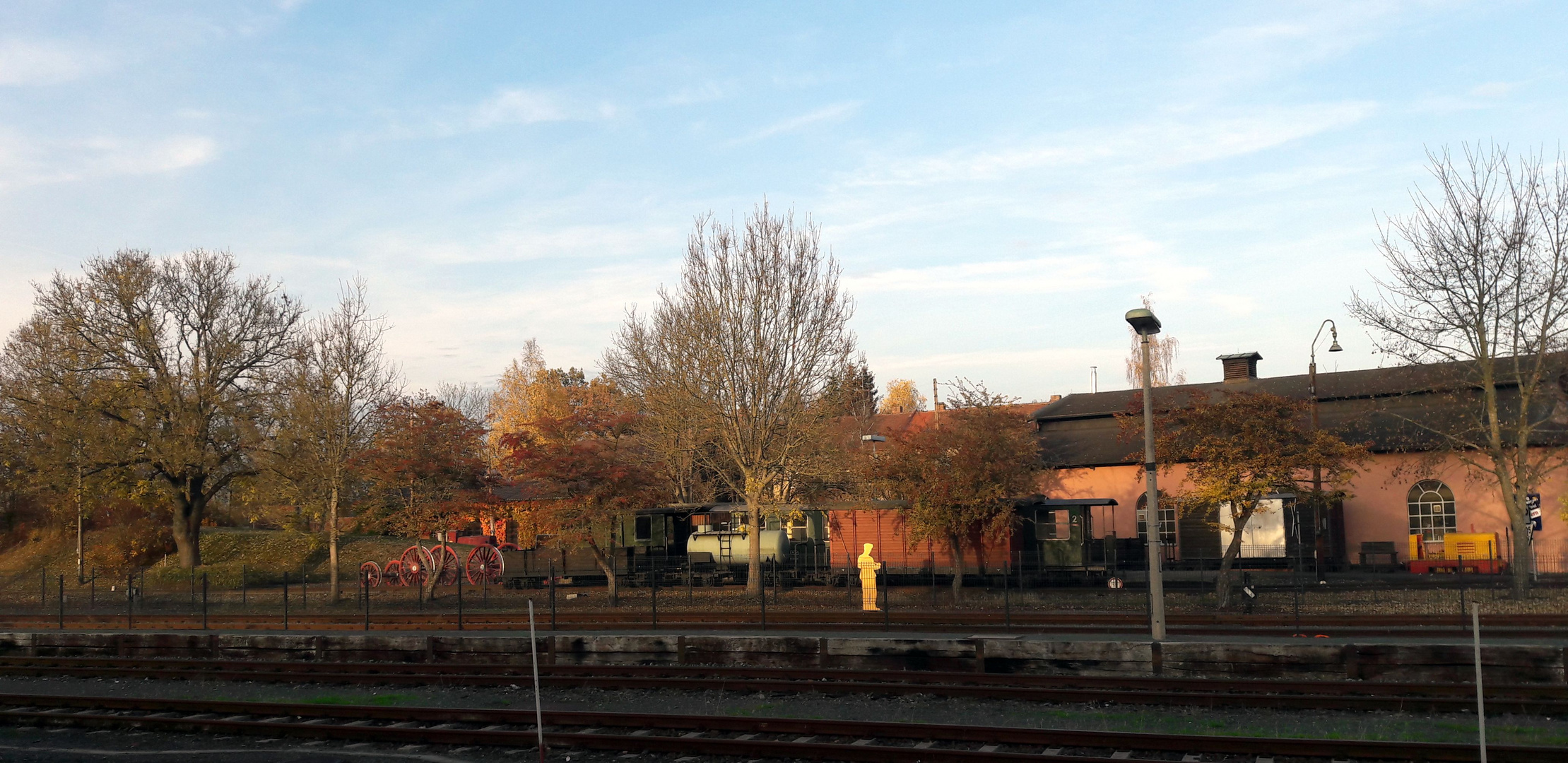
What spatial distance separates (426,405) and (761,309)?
12608 mm

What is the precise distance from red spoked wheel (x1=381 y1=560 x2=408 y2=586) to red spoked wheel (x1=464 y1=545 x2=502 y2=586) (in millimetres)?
2194

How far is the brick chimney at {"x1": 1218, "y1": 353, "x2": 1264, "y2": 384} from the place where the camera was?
4594 centimetres

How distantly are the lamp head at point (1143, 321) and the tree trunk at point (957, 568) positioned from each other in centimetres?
1202

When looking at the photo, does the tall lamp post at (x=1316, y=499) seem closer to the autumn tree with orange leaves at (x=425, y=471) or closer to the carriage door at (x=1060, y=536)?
the carriage door at (x=1060, y=536)

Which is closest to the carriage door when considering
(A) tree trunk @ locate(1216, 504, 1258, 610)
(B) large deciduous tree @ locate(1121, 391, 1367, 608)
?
(B) large deciduous tree @ locate(1121, 391, 1367, 608)

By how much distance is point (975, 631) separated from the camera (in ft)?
68.3

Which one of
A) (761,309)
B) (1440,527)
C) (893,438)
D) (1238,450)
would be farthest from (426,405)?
(1440,527)

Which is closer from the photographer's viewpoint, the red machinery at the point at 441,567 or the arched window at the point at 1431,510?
the arched window at the point at 1431,510

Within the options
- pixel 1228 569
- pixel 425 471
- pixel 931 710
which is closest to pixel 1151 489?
pixel 931 710

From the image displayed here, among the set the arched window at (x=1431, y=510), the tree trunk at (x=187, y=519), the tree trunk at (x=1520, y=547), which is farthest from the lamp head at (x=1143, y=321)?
the tree trunk at (x=187, y=519)

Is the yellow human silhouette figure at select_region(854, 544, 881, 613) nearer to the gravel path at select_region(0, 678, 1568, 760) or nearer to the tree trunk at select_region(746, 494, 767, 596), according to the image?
the tree trunk at select_region(746, 494, 767, 596)

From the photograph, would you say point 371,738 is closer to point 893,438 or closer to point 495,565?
point 893,438

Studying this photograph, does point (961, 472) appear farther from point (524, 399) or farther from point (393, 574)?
point (524, 399)

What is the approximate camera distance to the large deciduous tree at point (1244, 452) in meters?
25.1
